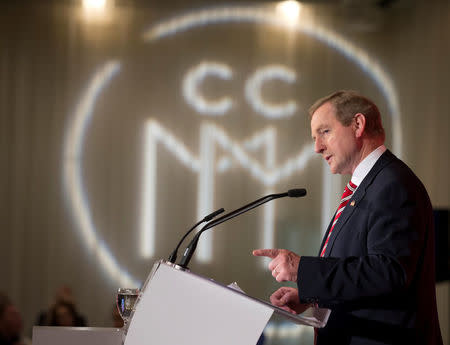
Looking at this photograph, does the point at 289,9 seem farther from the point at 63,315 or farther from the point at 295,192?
the point at 295,192

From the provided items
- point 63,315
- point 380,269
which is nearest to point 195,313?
point 380,269

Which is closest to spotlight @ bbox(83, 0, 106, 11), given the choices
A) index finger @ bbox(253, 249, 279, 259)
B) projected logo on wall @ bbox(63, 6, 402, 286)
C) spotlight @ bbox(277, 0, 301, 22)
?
projected logo on wall @ bbox(63, 6, 402, 286)

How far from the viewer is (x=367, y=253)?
154 cm

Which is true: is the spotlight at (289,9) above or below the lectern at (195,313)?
above

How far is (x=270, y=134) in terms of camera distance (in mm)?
5711

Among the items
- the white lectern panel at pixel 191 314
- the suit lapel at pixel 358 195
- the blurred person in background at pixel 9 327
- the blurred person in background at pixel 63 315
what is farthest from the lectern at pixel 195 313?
the blurred person in background at pixel 63 315

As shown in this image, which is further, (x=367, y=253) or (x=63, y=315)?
(x=63, y=315)

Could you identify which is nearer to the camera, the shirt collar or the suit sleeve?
the suit sleeve

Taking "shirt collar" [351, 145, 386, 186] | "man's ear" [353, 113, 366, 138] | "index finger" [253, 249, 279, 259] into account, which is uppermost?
"man's ear" [353, 113, 366, 138]

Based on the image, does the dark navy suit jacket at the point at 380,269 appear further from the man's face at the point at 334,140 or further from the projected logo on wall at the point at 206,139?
the projected logo on wall at the point at 206,139

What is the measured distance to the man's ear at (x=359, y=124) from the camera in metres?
1.70

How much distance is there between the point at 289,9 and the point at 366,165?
4407 mm

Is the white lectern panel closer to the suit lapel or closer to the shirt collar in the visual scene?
the suit lapel

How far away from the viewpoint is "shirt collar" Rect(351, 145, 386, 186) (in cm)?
169
